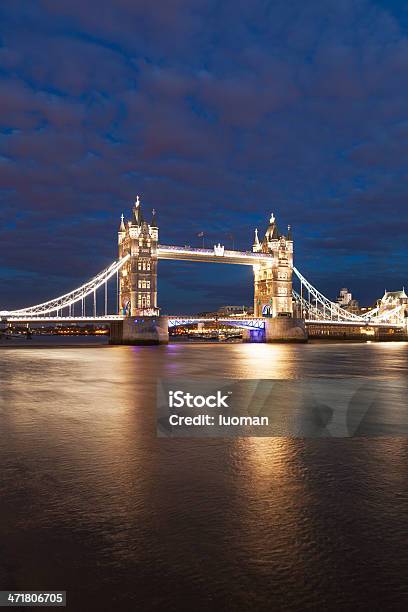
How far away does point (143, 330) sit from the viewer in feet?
253

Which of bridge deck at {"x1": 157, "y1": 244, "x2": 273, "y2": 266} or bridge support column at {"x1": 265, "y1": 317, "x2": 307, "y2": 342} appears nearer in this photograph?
bridge deck at {"x1": 157, "y1": 244, "x2": 273, "y2": 266}

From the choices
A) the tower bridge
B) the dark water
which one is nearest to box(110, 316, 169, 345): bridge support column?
the tower bridge

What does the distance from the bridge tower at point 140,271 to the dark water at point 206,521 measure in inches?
2802

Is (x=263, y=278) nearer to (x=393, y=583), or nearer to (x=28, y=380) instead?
(x=28, y=380)

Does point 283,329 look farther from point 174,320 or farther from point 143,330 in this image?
point 143,330

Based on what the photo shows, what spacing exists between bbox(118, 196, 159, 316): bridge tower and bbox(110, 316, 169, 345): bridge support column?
302cm

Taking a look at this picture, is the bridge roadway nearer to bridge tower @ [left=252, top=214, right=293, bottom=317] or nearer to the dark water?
bridge tower @ [left=252, top=214, right=293, bottom=317]

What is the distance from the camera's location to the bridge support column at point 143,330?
76562 mm

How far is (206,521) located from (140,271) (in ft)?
254

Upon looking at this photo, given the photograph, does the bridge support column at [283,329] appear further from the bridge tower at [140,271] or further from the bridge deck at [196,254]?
the bridge tower at [140,271]

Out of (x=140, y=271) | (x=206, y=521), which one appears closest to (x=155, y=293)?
(x=140, y=271)

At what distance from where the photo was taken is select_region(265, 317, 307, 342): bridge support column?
89312 millimetres

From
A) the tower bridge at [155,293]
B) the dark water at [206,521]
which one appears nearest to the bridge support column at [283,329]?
the tower bridge at [155,293]

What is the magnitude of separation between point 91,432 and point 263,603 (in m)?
7.67
